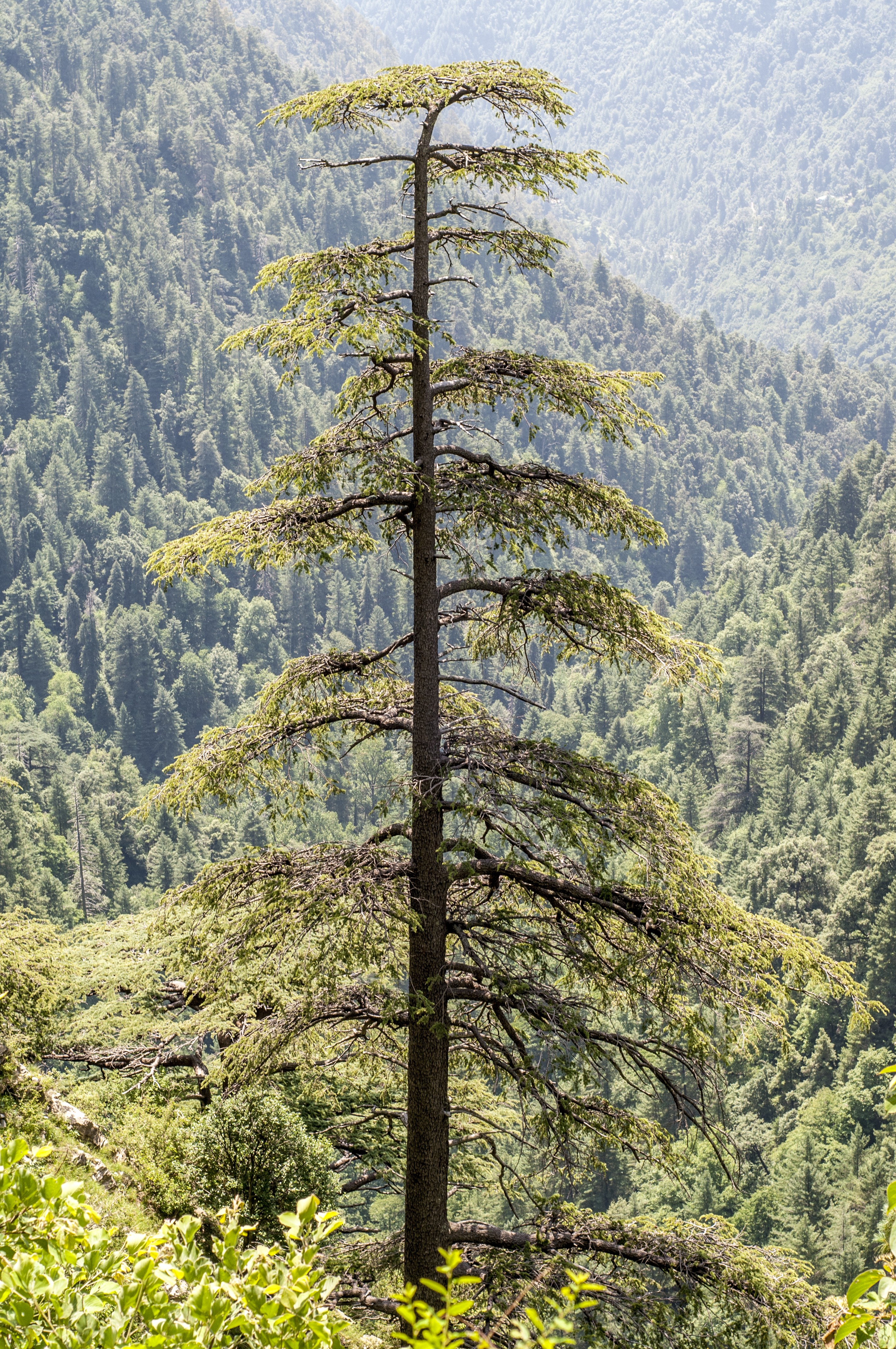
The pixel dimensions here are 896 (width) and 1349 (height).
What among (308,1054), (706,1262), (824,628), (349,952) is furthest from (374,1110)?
(824,628)

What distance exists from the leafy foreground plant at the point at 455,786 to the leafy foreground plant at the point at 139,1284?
3142mm

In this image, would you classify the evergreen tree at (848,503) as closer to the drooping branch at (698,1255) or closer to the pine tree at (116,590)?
the pine tree at (116,590)

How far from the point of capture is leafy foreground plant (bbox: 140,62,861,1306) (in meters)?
6.93

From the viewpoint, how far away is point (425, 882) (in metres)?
7.89

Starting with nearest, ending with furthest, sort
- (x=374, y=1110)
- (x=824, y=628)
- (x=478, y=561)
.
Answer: (x=478, y=561), (x=374, y=1110), (x=824, y=628)

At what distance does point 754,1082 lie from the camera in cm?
5794

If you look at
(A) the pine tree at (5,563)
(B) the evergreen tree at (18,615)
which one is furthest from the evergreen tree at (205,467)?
(B) the evergreen tree at (18,615)

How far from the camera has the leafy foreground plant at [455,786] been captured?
6.93m

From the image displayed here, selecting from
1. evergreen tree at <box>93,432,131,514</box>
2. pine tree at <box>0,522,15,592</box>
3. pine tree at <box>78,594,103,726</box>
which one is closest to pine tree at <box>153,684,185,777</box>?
pine tree at <box>78,594,103,726</box>

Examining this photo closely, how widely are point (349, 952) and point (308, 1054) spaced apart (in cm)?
165

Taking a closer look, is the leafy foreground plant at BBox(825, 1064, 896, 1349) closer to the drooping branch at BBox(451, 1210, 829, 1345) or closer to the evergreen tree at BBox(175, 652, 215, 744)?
the drooping branch at BBox(451, 1210, 829, 1345)

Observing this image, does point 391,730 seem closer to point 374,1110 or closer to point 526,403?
point 526,403

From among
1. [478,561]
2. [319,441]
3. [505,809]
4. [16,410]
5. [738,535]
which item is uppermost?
[16,410]

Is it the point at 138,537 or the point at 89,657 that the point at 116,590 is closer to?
the point at 89,657
